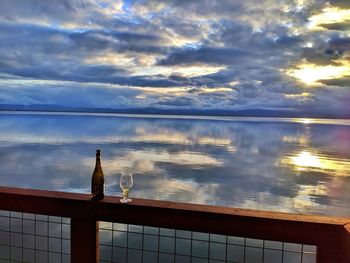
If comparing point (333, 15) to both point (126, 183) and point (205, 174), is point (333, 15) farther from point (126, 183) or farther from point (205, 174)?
point (126, 183)

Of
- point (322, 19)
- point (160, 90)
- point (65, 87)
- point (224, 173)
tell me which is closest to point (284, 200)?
point (224, 173)

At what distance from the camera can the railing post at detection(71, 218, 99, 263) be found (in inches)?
57.1

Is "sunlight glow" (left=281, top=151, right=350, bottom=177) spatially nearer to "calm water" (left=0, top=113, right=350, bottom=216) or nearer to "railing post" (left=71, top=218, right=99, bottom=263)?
"calm water" (left=0, top=113, right=350, bottom=216)

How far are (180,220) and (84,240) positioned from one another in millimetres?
464

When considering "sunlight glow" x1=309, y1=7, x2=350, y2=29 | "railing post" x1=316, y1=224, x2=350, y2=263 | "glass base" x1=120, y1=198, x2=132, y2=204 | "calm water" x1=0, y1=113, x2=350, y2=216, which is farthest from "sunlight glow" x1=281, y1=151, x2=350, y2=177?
"glass base" x1=120, y1=198, x2=132, y2=204

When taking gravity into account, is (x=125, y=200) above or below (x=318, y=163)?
above

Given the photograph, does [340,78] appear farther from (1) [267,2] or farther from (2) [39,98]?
(2) [39,98]

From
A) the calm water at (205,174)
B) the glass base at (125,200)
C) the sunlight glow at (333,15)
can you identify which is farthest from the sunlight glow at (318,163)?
the glass base at (125,200)

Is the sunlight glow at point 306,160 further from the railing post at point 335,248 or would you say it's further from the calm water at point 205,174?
the railing post at point 335,248

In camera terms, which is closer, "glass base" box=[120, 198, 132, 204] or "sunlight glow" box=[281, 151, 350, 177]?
"glass base" box=[120, 198, 132, 204]

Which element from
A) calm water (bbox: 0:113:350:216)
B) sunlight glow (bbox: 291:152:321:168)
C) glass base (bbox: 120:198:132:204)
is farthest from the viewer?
sunlight glow (bbox: 291:152:321:168)

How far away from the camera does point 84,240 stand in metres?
1.46

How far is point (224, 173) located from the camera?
1146 cm

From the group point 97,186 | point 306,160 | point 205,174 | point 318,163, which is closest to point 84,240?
point 97,186
